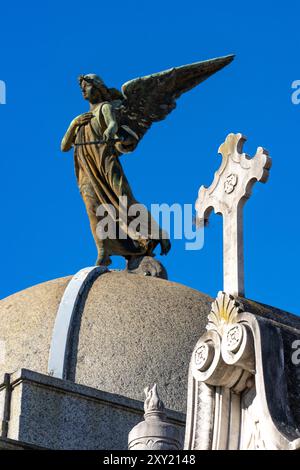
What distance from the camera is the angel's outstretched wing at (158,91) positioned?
1914 cm

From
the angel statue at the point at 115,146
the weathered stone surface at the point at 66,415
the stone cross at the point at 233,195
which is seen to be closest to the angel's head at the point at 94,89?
the angel statue at the point at 115,146

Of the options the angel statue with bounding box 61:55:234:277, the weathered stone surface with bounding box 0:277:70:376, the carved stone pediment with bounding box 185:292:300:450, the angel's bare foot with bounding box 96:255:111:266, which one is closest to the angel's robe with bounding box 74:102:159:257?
the angel statue with bounding box 61:55:234:277

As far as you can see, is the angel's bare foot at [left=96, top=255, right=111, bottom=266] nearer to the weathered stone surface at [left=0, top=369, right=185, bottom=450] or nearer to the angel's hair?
the angel's hair

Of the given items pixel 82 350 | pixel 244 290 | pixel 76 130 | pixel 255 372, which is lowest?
pixel 255 372

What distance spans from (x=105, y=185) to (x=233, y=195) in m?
7.05

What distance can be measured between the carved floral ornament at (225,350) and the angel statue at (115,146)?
719cm

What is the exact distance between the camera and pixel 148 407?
11703mm

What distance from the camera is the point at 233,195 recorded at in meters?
11.8

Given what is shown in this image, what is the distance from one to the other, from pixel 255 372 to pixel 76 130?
8.72 m

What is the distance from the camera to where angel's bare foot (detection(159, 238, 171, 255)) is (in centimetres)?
1853

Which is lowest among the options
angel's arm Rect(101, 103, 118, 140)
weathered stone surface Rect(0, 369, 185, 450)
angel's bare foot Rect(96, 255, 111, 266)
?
weathered stone surface Rect(0, 369, 185, 450)

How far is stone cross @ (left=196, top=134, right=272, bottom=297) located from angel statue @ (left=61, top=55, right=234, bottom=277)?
20.3ft
